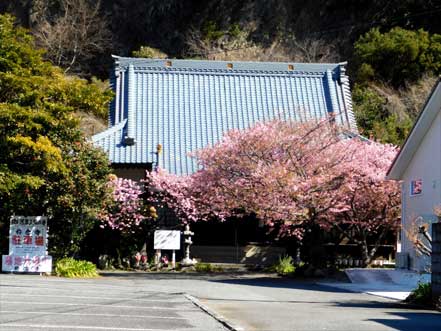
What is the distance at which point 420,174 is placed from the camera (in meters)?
21.1

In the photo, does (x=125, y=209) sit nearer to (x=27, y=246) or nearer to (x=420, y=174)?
(x=27, y=246)

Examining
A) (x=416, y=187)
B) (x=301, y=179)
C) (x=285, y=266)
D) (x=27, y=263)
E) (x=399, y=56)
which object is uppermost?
(x=399, y=56)

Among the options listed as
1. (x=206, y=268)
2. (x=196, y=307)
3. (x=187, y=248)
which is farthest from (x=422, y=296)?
(x=187, y=248)

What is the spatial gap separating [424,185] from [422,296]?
22.3ft

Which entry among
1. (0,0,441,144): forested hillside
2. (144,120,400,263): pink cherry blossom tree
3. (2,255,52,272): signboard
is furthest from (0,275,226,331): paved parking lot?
(0,0,441,144): forested hillside

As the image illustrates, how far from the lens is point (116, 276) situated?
2283cm

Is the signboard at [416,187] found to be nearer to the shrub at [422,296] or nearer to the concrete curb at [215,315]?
the shrub at [422,296]

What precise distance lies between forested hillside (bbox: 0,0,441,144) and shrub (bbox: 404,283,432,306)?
2106 cm

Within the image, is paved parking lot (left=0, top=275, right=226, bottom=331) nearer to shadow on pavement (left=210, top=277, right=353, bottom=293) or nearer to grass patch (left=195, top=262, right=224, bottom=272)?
shadow on pavement (left=210, top=277, right=353, bottom=293)

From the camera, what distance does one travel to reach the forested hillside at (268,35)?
1490 inches

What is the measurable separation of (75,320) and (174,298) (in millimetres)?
4695

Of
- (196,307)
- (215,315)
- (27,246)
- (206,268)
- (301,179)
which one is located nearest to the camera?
(215,315)

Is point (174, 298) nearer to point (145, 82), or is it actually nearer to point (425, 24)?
point (145, 82)

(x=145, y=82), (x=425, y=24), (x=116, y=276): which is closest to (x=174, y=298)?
(x=116, y=276)
